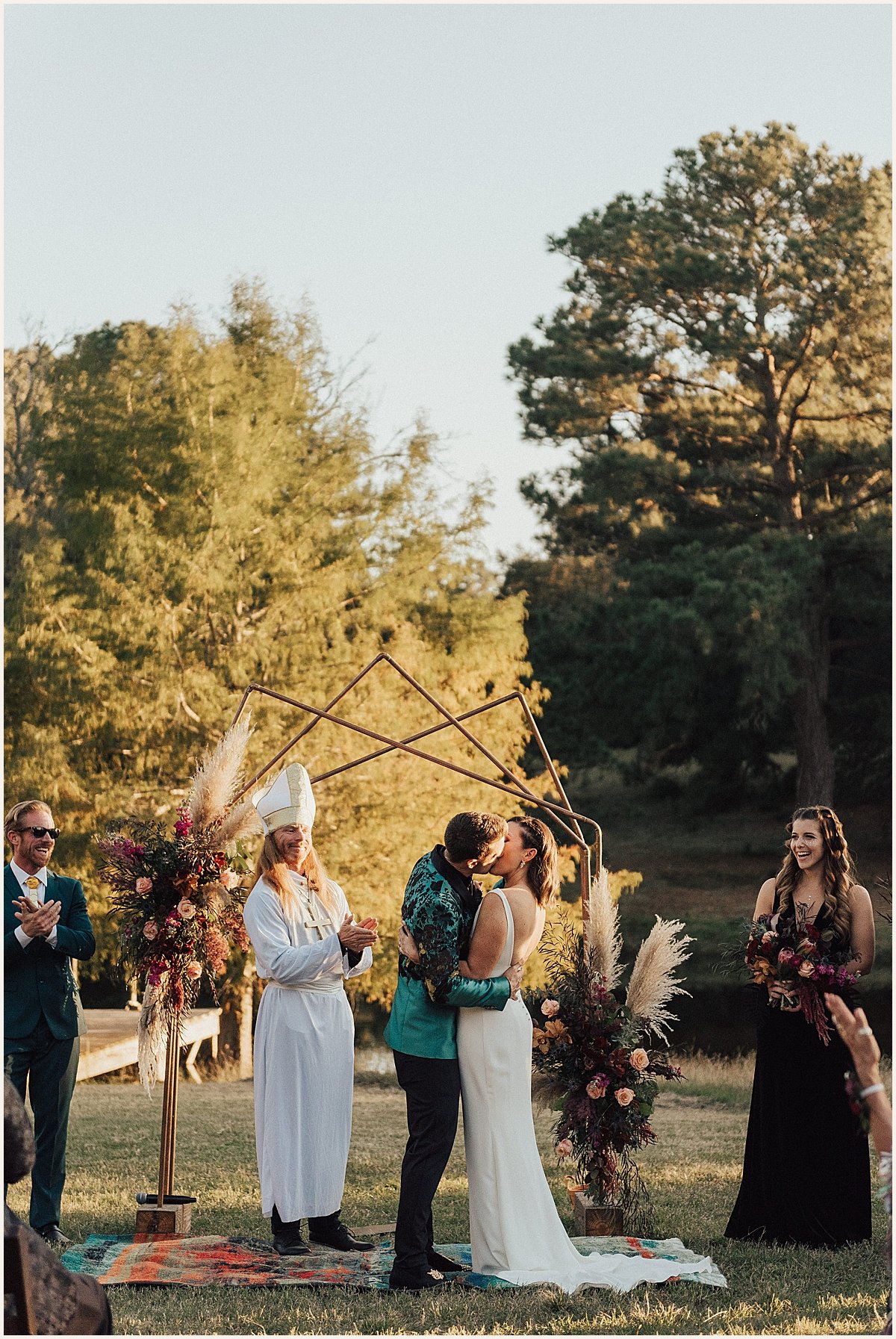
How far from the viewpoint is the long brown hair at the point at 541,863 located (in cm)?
595

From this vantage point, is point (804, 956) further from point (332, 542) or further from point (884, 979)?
point (884, 979)

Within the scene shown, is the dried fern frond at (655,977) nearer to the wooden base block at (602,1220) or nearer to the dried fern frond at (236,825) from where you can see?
the wooden base block at (602,1220)

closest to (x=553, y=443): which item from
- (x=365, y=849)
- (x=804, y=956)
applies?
(x=365, y=849)

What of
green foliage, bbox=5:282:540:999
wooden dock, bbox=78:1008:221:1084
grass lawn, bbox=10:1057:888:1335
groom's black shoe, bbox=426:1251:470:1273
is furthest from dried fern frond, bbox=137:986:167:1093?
green foliage, bbox=5:282:540:999

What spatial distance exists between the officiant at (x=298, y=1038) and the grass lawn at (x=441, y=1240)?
62cm

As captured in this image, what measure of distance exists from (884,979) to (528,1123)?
21.0 meters

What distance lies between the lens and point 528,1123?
5.81 metres

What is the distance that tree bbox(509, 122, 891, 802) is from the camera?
2469 cm

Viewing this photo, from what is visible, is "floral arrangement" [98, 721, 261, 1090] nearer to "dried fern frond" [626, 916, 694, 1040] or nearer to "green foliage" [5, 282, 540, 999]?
"dried fern frond" [626, 916, 694, 1040]

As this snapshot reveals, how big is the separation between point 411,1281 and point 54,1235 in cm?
179

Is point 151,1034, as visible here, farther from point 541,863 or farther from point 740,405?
point 740,405

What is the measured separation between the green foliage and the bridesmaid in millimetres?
9111

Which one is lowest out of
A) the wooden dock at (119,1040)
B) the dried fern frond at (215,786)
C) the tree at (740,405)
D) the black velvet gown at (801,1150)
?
the wooden dock at (119,1040)

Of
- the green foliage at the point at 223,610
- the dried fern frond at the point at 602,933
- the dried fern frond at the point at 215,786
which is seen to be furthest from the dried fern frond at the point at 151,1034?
the green foliage at the point at 223,610
